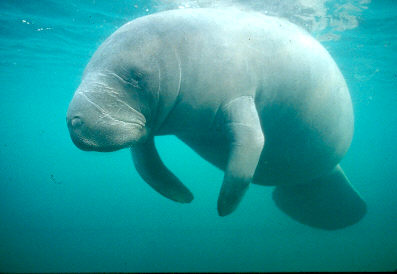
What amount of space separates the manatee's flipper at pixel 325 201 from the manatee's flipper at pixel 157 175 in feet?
7.88

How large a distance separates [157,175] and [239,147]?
1367 millimetres

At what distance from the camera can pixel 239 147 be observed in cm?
252

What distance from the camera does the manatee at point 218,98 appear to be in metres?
2.27

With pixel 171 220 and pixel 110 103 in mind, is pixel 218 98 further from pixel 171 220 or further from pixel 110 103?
pixel 171 220

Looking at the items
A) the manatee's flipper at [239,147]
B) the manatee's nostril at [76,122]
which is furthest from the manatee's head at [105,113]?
A: the manatee's flipper at [239,147]

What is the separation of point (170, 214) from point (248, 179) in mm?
12894

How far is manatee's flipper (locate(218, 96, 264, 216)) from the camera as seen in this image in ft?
8.23

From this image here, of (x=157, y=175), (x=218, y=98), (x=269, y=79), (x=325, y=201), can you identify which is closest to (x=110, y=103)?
(x=218, y=98)

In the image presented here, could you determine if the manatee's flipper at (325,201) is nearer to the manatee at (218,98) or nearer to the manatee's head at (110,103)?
the manatee at (218,98)

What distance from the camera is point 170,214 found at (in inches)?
583

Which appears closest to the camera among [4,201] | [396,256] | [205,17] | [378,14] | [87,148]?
[87,148]

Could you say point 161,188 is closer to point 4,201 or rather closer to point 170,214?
point 170,214

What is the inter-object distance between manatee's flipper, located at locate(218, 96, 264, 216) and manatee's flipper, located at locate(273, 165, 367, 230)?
2.70 m

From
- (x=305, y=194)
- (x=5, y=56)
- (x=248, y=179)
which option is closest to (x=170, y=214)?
(x=305, y=194)
